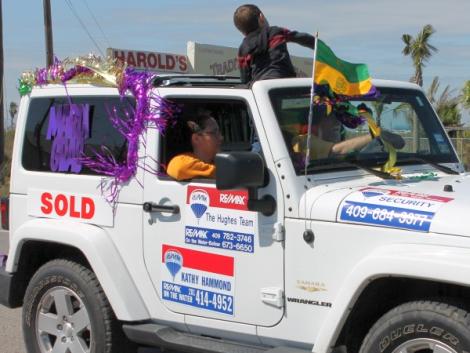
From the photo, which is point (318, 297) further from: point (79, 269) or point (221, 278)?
point (79, 269)

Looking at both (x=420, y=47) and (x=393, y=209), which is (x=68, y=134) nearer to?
(x=393, y=209)

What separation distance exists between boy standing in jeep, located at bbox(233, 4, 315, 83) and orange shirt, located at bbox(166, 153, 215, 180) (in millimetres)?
649

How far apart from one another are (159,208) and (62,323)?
1111 millimetres

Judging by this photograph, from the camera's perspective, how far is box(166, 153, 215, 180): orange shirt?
429 centimetres

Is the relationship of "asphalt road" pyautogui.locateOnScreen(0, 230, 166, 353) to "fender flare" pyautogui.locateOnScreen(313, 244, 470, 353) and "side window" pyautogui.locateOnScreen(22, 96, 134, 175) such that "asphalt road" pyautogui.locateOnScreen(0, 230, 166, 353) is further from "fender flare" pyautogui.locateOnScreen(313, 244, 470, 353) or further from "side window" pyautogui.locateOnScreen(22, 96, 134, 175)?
"fender flare" pyautogui.locateOnScreen(313, 244, 470, 353)

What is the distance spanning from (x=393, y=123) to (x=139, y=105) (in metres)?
1.61

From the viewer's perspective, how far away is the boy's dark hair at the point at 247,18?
480cm

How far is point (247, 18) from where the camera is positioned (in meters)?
4.79

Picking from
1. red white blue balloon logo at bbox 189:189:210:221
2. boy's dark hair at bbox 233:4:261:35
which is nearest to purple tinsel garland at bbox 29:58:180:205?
red white blue balloon logo at bbox 189:189:210:221

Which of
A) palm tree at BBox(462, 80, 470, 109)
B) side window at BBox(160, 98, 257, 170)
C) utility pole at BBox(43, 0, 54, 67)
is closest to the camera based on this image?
side window at BBox(160, 98, 257, 170)

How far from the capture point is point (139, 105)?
4.51 m

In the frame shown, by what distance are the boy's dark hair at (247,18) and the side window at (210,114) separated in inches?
25.1

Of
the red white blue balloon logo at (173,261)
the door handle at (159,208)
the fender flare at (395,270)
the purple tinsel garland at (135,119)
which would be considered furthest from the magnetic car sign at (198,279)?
the fender flare at (395,270)

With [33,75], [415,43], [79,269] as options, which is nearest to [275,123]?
[79,269]
